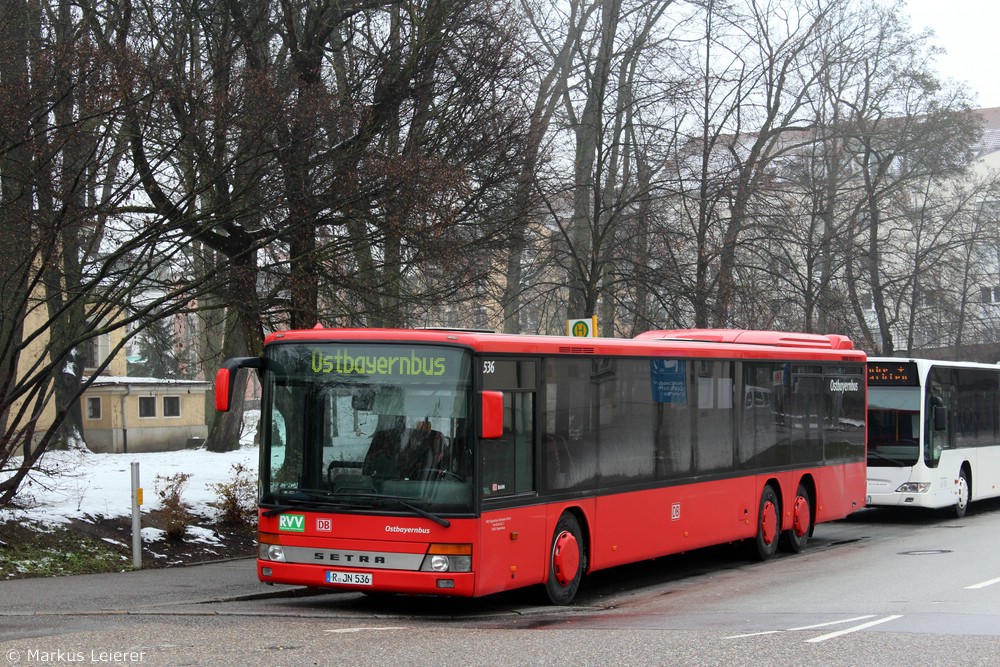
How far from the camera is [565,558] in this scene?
12133mm

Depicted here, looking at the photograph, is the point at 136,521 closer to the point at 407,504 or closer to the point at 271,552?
the point at 271,552

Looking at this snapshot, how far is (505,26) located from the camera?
17.5 meters

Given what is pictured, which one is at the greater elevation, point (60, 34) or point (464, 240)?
point (60, 34)

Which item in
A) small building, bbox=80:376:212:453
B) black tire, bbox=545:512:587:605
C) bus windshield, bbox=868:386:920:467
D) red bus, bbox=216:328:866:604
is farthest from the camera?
small building, bbox=80:376:212:453

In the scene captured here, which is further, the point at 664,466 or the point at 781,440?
the point at 781,440

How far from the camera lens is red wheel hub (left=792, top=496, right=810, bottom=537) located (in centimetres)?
1770

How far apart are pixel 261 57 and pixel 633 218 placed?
9.68 m

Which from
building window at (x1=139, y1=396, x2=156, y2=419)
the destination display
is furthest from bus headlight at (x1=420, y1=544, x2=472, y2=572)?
building window at (x1=139, y1=396, x2=156, y2=419)

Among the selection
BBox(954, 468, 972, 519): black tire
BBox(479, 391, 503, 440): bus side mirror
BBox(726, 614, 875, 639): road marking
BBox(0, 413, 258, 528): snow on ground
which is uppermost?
BBox(479, 391, 503, 440): bus side mirror

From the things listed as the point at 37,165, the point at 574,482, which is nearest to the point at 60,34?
the point at 37,165

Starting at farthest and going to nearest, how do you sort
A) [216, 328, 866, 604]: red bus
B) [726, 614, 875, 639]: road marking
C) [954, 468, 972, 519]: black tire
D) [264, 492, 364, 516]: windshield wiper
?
[954, 468, 972, 519]: black tire, [264, 492, 364, 516]: windshield wiper, [216, 328, 866, 604]: red bus, [726, 614, 875, 639]: road marking

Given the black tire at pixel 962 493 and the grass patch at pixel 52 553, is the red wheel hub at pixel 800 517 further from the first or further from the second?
the grass patch at pixel 52 553

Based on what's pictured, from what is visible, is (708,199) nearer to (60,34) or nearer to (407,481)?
(60,34)

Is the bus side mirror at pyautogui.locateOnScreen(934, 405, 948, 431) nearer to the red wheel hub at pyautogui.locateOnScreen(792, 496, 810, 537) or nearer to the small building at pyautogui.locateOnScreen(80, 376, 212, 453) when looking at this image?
the red wheel hub at pyautogui.locateOnScreen(792, 496, 810, 537)
